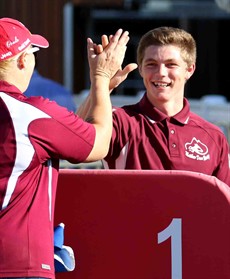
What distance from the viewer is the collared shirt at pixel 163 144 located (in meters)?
4.71

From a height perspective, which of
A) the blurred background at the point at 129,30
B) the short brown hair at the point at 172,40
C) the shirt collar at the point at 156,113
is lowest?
the blurred background at the point at 129,30

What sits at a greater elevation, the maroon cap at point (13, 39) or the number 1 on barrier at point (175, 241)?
the maroon cap at point (13, 39)

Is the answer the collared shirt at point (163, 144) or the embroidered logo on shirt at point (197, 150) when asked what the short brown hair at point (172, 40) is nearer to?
the collared shirt at point (163, 144)

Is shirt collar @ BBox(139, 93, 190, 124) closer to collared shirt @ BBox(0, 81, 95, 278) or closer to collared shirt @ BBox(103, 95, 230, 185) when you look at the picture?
collared shirt @ BBox(103, 95, 230, 185)

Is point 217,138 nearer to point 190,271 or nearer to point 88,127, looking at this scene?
point 190,271

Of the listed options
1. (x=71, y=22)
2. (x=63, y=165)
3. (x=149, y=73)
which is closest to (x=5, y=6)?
(x=71, y=22)

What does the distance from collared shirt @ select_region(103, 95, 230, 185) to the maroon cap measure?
833 millimetres

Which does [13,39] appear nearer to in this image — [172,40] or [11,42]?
[11,42]

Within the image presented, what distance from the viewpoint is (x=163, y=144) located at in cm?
474

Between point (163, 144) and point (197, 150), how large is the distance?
0.56 ft

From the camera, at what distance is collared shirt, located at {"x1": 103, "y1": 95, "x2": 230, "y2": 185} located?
471 centimetres

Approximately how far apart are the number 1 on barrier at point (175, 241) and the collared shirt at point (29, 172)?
695 millimetres

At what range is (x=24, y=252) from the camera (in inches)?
149

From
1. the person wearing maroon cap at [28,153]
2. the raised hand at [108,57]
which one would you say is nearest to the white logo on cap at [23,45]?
the person wearing maroon cap at [28,153]
